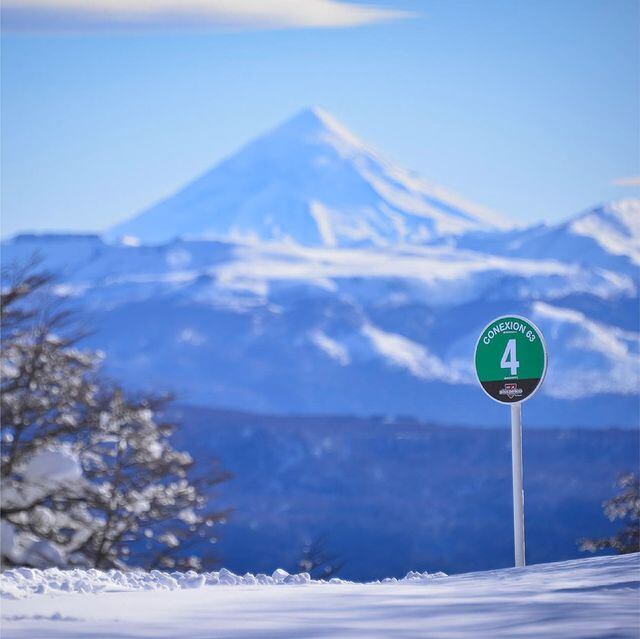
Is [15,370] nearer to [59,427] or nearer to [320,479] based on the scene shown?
[59,427]


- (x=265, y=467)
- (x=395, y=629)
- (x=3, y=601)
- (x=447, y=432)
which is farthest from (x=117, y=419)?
(x=447, y=432)

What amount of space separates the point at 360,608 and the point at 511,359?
3.57 meters

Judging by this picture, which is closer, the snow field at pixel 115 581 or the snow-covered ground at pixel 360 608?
the snow-covered ground at pixel 360 608

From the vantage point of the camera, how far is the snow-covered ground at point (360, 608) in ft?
20.9

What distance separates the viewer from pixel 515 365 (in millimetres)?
10281

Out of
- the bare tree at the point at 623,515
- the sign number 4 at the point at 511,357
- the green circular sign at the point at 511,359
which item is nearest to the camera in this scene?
the green circular sign at the point at 511,359

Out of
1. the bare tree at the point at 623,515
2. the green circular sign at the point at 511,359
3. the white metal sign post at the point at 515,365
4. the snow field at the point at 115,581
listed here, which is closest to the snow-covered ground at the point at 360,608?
the snow field at the point at 115,581

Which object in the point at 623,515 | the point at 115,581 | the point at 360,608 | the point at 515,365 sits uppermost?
the point at 623,515

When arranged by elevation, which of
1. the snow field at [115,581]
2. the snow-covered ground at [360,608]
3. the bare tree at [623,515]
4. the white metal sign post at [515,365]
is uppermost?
the bare tree at [623,515]

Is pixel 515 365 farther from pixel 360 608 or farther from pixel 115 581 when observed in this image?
pixel 360 608

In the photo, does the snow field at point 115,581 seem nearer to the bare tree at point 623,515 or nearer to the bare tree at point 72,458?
the bare tree at point 72,458

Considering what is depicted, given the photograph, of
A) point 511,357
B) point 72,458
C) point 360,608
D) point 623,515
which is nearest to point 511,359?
point 511,357

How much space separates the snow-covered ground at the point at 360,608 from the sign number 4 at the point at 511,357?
1669 millimetres

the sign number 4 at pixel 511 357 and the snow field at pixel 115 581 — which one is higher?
the sign number 4 at pixel 511 357
